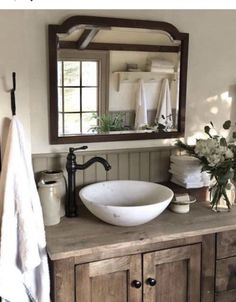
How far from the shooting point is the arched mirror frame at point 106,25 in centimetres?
180

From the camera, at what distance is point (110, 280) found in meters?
1.58

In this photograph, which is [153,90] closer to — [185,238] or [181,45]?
[181,45]

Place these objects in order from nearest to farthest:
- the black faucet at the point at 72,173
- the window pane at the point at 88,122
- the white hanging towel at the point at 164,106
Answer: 1. the black faucet at the point at 72,173
2. the window pane at the point at 88,122
3. the white hanging towel at the point at 164,106

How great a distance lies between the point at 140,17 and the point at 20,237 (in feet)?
3.93

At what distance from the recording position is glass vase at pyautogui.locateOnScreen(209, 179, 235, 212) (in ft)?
6.22

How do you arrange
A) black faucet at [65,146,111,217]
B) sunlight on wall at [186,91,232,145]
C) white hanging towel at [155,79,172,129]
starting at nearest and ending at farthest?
black faucet at [65,146,111,217], white hanging towel at [155,79,172,129], sunlight on wall at [186,91,232,145]

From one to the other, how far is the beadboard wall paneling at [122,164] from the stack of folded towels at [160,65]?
0.42 meters

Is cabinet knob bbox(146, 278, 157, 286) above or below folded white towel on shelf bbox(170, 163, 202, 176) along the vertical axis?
below

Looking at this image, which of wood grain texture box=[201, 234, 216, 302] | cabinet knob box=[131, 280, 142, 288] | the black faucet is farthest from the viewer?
the black faucet

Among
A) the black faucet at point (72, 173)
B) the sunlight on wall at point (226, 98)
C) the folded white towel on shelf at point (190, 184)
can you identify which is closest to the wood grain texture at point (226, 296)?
the folded white towel on shelf at point (190, 184)

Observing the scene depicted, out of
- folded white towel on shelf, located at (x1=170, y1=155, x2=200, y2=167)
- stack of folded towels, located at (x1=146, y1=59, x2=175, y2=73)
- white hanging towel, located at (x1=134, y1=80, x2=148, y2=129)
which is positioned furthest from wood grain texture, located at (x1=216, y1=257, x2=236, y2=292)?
stack of folded towels, located at (x1=146, y1=59, x2=175, y2=73)

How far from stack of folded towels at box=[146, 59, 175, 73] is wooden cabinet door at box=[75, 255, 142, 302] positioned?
963 millimetres

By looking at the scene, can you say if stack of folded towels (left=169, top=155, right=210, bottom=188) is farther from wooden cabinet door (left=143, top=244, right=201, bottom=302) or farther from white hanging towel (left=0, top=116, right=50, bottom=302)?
white hanging towel (left=0, top=116, right=50, bottom=302)

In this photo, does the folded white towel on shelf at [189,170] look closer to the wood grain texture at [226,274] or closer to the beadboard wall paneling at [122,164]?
the beadboard wall paneling at [122,164]
